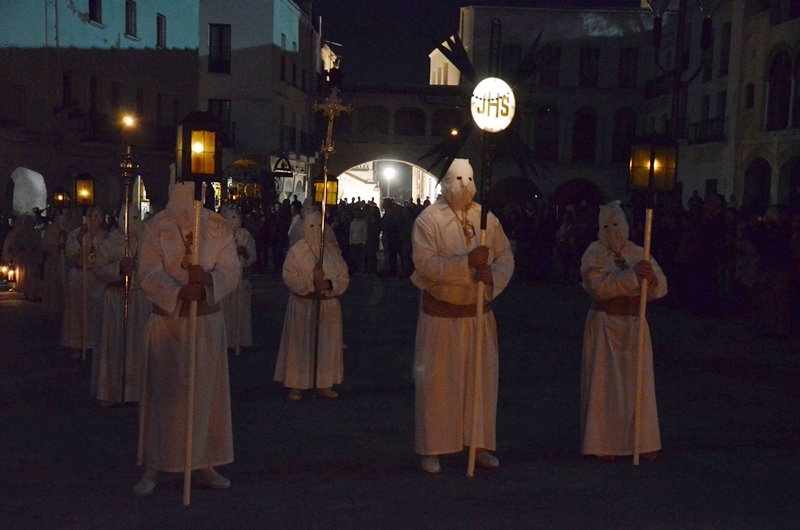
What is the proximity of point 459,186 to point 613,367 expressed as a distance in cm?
186


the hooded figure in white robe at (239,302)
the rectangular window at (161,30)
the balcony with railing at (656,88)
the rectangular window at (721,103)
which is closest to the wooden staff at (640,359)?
the hooded figure in white robe at (239,302)

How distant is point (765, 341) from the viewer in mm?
14297

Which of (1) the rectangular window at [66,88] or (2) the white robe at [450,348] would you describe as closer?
(2) the white robe at [450,348]

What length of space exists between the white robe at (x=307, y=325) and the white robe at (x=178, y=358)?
332 cm

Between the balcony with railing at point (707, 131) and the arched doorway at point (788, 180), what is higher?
the balcony with railing at point (707, 131)

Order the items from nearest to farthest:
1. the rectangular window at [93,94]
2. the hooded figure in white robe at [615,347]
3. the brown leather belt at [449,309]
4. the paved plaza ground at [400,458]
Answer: the paved plaza ground at [400,458]
the brown leather belt at [449,309]
the hooded figure in white robe at [615,347]
the rectangular window at [93,94]

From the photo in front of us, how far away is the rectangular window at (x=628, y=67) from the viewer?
47188 millimetres

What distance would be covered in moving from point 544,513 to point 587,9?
4345cm

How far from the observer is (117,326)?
9758 millimetres

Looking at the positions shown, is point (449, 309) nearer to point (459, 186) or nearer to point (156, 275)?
point (459, 186)

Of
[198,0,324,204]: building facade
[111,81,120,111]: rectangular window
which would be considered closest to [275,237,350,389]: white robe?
[111,81,120,111]: rectangular window

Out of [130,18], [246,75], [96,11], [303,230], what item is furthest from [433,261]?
[246,75]

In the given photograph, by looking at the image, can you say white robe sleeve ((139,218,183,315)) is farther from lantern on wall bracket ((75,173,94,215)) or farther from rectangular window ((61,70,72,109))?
rectangular window ((61,70,72,109))

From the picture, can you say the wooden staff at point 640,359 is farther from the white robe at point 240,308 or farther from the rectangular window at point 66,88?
the rectangular window at point 66,88
